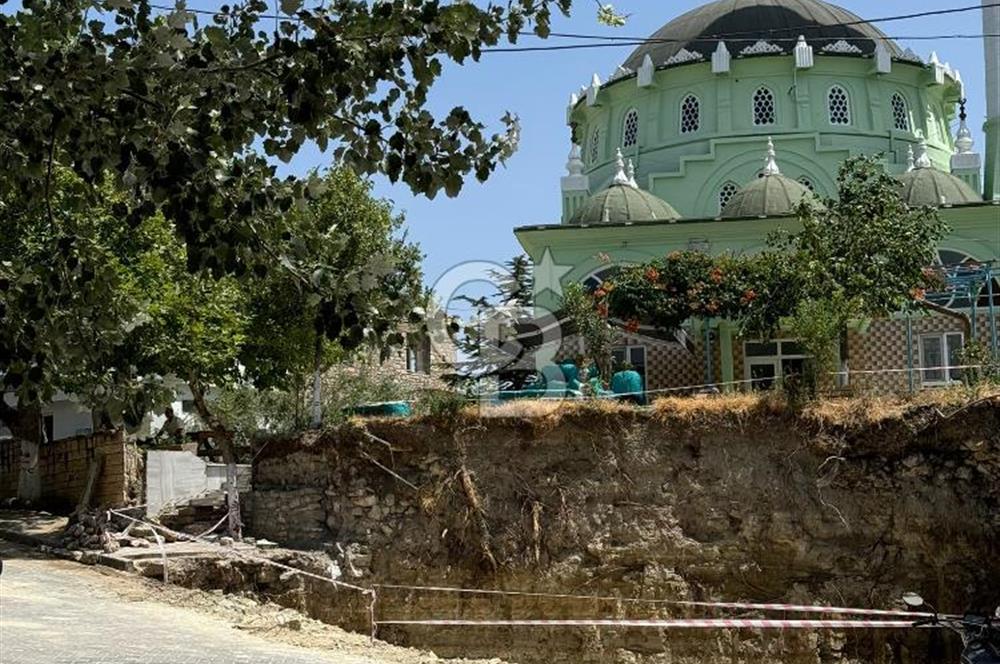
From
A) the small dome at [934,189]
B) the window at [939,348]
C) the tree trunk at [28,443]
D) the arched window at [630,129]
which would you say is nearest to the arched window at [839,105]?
the small dome at [934,189]

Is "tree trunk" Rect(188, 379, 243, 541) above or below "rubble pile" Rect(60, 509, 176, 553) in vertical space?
above

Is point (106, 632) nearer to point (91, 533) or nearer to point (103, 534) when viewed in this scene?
point (103, 534)

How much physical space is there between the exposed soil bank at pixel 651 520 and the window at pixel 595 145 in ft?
50.6

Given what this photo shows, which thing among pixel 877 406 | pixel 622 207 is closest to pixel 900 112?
pixel 622 207

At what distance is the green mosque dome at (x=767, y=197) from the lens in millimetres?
27516

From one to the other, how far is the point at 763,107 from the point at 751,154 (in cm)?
146

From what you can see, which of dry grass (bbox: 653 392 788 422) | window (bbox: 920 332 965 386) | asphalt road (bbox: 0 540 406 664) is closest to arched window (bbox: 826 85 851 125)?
window (bbox: 920 332 965 386)

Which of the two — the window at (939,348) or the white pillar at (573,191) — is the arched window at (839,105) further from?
the window at (939,348)

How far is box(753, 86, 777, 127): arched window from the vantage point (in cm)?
3145

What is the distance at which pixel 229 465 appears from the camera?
19672 mm

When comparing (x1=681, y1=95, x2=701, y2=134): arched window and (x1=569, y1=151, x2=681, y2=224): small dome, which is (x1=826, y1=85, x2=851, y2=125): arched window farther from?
(x1=569, y1=151, x2=681, y2=224): small dome

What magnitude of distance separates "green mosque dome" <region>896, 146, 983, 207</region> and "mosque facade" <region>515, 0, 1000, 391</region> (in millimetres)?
42

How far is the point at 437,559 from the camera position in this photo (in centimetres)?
1922

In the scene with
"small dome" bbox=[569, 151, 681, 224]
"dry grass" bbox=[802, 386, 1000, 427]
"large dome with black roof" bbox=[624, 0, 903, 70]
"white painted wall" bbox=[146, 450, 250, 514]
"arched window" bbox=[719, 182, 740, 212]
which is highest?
"large dome with black roof" bbox=[624, 0, 903, 70]
